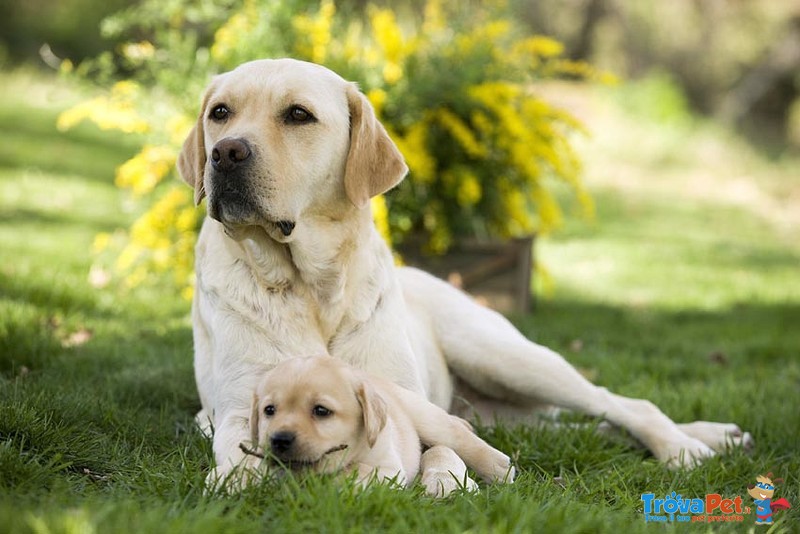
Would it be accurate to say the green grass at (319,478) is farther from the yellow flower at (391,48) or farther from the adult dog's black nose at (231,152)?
the yellow flower at (391,48)

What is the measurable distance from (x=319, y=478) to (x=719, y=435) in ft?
7.17

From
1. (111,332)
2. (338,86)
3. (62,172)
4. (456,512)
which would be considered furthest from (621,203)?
(456,512)

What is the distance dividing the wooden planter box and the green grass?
1.15 feet

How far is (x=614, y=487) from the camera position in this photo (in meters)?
3.33

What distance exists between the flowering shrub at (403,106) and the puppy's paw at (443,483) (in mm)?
3555

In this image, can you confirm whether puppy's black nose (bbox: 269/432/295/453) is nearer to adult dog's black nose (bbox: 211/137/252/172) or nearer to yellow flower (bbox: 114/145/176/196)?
adult dog's black nose (bbox: 211/137/252/172)

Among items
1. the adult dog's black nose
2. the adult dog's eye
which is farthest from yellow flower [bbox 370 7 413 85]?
the adult dog's black nose

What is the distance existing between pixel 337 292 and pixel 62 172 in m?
8.08

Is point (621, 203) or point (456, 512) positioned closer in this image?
point (456, 512)

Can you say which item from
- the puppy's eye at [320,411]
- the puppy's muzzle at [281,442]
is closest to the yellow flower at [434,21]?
the puppy's eye at [320,411]

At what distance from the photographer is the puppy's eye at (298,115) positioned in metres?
3.52

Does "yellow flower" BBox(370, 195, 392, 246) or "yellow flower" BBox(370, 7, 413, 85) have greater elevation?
"yellow flower" BBox(370, 7, 413, 85)

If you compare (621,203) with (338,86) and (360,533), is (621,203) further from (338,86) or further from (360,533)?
(360,533)

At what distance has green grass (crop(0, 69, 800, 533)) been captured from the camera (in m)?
2.67
